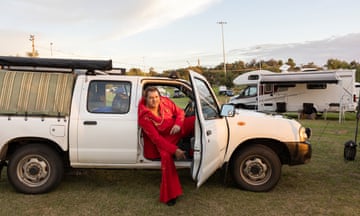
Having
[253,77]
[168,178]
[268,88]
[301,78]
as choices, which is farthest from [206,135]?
[253,77]

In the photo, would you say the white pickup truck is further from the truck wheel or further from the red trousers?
the red trousers

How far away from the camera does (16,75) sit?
5215mm

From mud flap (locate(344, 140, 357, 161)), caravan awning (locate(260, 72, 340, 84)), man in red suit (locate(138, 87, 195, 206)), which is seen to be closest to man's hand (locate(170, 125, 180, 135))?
man in red suit (locate(138, 87, 195, 206))

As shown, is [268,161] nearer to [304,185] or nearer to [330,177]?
[304,185]

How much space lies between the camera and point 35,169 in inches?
204

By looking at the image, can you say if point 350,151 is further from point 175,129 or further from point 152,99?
point 152,99

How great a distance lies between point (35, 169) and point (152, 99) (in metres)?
2.05

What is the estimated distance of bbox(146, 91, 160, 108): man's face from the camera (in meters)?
4.86

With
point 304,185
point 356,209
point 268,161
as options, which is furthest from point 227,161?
point 356,209

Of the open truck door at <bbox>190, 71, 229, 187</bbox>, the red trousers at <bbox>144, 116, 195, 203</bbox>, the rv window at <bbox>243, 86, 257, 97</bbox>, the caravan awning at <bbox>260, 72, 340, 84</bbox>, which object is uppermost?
the caravan awning at <bbox>260, 72, 340, 84</bbox>

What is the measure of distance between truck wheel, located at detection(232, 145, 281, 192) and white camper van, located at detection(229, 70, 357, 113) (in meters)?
14.2

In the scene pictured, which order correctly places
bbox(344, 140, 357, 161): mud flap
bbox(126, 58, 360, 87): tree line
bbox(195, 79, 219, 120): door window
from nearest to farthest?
bbox(195, 79, 219, 120): door window
bbox(344, 140, 357, 161): mud flap
bbox(126, 58, 360, 87): tree line

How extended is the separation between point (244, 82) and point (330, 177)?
55.4 ft

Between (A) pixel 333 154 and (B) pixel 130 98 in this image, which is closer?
(B) pixel 130 98
